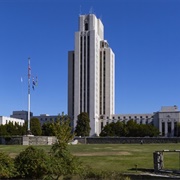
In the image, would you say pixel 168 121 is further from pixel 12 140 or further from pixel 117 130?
pixel 12 140

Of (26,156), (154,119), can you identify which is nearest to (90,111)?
(154,119)

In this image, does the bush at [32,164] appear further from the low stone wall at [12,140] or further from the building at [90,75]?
the building at [90,75]

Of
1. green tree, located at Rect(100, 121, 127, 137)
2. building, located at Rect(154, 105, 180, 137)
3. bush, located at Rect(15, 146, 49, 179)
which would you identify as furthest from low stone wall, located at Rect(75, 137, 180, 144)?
building, located at Rect(154, 105, 180, 137)

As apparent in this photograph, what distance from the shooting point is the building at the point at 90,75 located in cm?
17512

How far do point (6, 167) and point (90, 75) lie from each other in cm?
15527

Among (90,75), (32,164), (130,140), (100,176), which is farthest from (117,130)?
(32,164)

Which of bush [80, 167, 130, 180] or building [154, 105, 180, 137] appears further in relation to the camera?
→ building [154, 105, 180, 137]

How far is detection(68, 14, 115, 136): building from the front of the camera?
575 ft

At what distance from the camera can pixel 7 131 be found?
124562mm

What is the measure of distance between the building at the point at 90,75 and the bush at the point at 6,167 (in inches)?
6011

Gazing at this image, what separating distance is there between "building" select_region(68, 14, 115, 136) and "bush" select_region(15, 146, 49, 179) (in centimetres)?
15233

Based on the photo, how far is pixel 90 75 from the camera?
175375 millimetres

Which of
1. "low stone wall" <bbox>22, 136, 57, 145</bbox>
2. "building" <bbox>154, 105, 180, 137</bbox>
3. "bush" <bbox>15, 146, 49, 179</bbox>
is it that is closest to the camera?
"bush" <bbox>15, 146, 49, 179</bbox>

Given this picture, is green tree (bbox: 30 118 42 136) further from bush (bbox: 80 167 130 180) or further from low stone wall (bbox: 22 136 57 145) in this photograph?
bush (bbox: 80 167 130 180)
